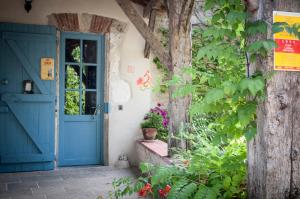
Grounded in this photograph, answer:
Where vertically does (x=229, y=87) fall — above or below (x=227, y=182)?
above

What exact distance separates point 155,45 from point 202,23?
2161 millimetres

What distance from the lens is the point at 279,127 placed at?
1.77m

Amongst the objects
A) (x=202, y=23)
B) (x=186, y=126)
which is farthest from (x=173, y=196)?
(x=202, y=23)

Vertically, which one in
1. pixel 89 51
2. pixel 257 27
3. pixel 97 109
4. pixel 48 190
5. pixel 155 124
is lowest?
pixel 48 190

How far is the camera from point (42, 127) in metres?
5.33

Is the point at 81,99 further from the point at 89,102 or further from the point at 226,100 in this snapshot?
the point at 226,100

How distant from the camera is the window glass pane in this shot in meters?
5.67

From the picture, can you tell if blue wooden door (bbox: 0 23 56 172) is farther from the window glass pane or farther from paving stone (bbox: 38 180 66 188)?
paving stone (bbox: 38 180 66 188)

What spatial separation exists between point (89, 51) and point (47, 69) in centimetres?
79

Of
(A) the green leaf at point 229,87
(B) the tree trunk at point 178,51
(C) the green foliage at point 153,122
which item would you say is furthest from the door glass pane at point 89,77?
(A) the green leaf at point 229,87

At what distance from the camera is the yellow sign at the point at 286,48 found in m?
1.75

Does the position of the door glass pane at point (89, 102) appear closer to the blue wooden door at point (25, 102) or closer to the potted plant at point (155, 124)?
the blue wooden door at point (25, 102)

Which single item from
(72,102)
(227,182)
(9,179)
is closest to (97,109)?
(72,102)

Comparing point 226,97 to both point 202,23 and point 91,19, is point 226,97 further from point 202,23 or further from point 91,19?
point 202,23
